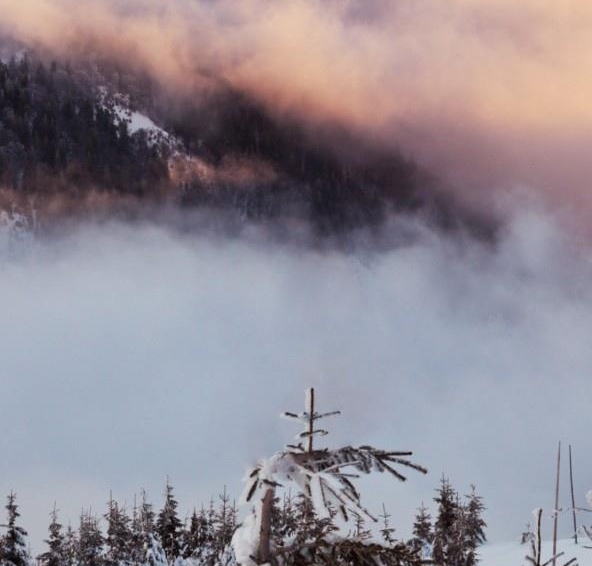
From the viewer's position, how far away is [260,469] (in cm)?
515

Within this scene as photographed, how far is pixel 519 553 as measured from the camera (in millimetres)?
67875

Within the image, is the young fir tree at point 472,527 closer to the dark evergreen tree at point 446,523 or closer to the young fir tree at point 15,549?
the dark evergreen tree at point 446,523

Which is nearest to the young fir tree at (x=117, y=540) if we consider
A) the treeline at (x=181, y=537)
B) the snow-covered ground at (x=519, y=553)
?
the treeline at (x=181, y=537)

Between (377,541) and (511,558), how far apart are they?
67156 millimetres

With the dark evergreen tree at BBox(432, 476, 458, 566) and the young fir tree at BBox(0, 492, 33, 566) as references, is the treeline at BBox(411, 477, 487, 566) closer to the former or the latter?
the dark evergreen tree at BBox(432, 476, 458, 566)

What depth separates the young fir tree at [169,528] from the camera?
66.4 m

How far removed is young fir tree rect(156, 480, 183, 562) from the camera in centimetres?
6644

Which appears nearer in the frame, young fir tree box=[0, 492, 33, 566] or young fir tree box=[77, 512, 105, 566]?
young fir tree box=[0, 492, 33, 566]

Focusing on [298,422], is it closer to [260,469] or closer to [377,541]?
[260,469]

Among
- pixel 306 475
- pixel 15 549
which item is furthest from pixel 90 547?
pixel 306 475

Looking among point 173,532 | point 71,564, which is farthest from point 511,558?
point 71,564

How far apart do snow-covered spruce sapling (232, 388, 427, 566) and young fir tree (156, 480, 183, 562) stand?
65.2 metres

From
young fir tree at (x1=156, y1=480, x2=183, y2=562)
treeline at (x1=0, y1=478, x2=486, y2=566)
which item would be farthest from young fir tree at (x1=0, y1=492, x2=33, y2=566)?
young fir tree at (x1=156, y1=480, x2=183, y2=562)

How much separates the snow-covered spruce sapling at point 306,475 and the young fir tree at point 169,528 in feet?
214
